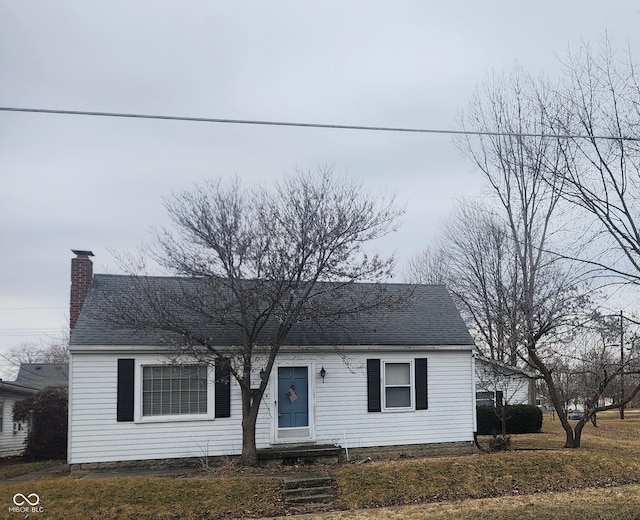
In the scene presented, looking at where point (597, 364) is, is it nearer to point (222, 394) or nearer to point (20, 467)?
point (222, 394)

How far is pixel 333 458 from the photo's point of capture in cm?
1539

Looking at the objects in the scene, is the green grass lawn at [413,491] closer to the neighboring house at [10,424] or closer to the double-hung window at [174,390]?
the double-hung window at [174,390]

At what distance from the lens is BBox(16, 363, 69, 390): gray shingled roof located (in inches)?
1266

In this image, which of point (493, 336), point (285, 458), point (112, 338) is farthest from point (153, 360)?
point (493, 336)

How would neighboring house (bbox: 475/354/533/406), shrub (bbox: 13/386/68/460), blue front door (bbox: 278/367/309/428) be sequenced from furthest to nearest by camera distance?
shrub (bbox: 13/386/68/460)
neighboring house (bbox: 475/354/533/406)
blue front door (bbox: 278/367/309/428)

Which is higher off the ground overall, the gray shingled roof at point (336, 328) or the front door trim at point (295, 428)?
the gray shingled roof at point (336, 328)

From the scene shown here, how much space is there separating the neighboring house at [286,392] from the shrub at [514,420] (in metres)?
6.64

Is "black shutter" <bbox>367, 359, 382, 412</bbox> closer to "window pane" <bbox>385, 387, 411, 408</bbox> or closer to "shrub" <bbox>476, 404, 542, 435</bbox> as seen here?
"window pane" <bbox>385, 387, 411, 408</bbox>

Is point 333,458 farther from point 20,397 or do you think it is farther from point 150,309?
point 20,397

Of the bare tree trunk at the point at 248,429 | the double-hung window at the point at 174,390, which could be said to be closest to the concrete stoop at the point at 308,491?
the bare tree trunk at the point at 248,429

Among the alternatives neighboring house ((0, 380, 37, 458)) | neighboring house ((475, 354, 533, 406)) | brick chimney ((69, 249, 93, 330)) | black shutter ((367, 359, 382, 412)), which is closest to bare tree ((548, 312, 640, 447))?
neighboring house ((475, 354, 533, 406))

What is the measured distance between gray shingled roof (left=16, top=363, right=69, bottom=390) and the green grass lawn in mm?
18202

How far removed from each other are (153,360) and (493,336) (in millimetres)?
17809

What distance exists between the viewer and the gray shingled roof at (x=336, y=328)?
15297 millimetres
